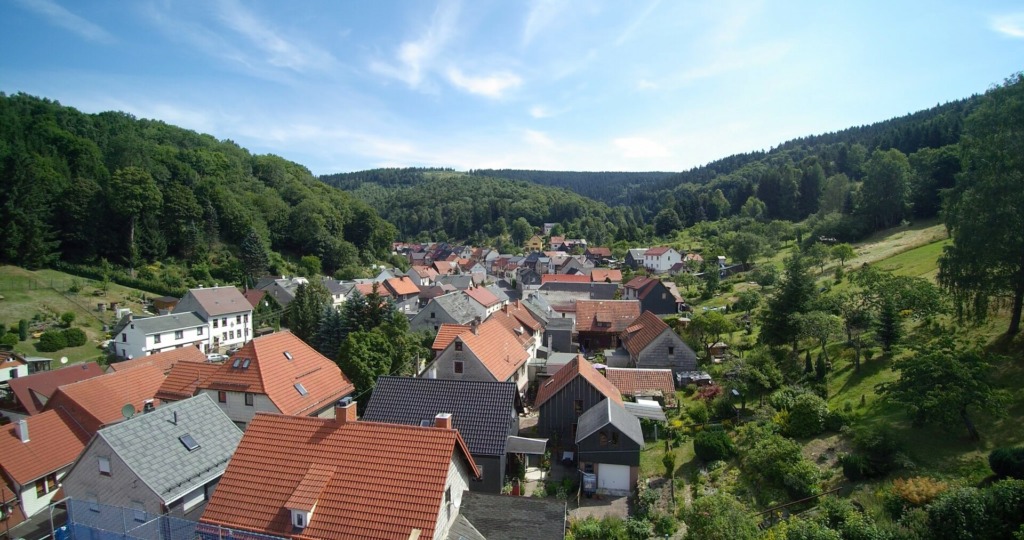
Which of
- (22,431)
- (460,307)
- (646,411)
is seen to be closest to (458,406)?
(646,411)

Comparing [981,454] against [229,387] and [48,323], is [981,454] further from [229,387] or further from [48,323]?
[48,323]

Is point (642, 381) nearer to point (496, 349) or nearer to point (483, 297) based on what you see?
point (496, 349)

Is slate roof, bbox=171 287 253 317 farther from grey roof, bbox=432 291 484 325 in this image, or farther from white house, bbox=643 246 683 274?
white house, bbox=643 246 683 274

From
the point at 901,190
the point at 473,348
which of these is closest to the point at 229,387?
the point at 473,348

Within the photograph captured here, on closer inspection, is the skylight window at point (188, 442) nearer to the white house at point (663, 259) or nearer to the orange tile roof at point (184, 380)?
the orange tile roof at point (184, 380)

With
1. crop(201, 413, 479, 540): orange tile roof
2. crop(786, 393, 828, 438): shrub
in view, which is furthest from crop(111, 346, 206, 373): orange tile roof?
crop(786, 393, 828, 438): shrub

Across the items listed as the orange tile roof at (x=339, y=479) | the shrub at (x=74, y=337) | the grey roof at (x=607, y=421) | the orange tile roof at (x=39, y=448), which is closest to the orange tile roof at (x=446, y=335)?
the grey roof at (x=607, y=421)
